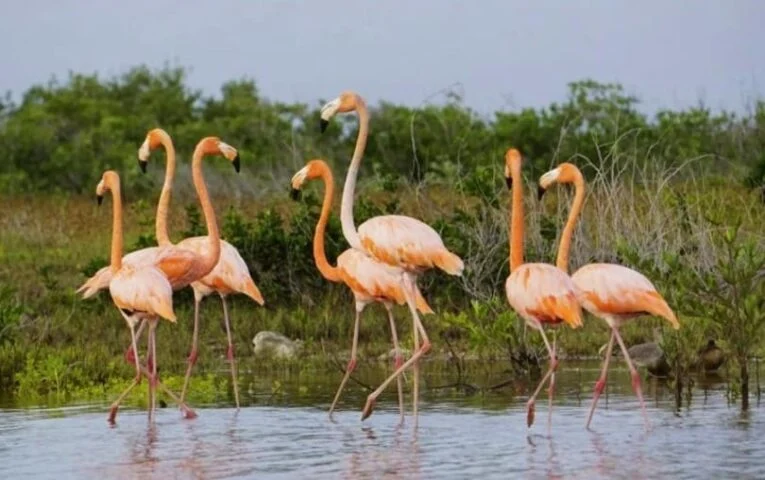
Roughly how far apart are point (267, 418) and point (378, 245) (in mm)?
1269

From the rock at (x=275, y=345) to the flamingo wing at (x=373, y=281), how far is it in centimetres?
289

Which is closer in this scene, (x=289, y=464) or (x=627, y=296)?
(x=289, y=464)

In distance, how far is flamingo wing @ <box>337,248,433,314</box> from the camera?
10.6 metres

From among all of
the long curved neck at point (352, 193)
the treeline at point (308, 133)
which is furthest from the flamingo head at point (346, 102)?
the treeline at point (308, 133)

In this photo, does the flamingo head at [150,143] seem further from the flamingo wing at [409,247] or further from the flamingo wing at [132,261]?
the flamingo wing at [409,247]

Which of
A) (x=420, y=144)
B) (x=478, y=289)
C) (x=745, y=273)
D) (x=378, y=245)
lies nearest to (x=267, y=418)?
(x=378, y=245)

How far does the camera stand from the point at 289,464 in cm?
846

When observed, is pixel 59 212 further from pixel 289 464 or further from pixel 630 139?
pixel 289 464

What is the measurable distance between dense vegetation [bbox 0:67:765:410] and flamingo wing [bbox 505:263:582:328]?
3.34ft

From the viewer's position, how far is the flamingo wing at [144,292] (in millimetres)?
10109

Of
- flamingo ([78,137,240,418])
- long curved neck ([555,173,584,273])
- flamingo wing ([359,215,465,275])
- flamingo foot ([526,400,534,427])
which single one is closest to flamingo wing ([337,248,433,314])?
flamingo wing ([359,215,465,275])

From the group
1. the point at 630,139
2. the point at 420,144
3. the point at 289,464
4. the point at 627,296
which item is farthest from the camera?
the point at 420,144

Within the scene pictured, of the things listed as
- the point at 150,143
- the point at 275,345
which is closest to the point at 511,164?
the point at 150,143

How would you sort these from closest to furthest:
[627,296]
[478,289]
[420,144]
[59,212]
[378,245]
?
[627,296] < [378,245] < [478,289] < [59,212] < [420,144]
